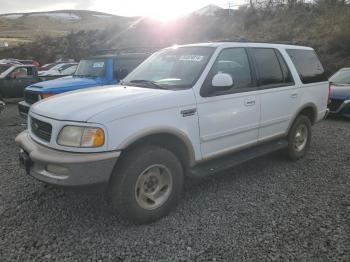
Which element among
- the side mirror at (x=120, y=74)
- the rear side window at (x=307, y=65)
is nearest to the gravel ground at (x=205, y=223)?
the rear side window at (x=307, y=65)

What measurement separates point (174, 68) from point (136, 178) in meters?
1.63

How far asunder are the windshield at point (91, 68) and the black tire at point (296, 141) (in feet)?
15.1

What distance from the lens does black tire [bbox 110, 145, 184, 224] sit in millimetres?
3473

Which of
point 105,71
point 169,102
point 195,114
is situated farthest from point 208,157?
point 105,71

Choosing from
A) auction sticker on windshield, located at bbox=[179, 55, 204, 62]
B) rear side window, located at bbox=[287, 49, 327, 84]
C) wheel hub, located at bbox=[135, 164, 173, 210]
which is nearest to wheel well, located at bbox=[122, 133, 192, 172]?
wheel hub, located at bbox=[135, 164, 173, 210]

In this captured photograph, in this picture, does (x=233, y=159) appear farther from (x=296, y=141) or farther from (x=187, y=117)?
(x=296, y=141)

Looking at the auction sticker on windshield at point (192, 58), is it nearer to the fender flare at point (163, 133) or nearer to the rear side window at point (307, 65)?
the fender flare at point (163, 133)

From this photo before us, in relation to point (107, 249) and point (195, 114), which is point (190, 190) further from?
point (107, 249)

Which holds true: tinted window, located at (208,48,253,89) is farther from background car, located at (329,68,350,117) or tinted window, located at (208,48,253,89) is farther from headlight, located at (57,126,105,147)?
background car, located at (329,68,350,117)

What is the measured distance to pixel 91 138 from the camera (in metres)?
3.32

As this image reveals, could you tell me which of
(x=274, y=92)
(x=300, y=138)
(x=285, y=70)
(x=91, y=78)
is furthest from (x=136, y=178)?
(x=91, y=78)

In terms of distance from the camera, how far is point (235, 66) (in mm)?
4664

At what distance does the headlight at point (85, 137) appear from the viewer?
3.32 meters

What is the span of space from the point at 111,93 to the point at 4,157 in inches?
126
